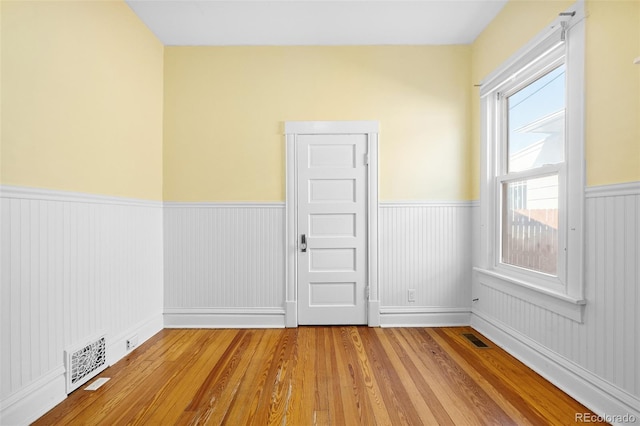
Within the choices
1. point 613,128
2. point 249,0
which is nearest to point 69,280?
point 249,0

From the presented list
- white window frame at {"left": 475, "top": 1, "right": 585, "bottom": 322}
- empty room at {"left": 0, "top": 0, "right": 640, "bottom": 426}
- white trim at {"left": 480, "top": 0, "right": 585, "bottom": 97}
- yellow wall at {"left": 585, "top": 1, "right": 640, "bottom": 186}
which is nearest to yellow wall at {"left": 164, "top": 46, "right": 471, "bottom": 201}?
empty room at {"left": 0, "top": 0, "right": 640, "bottom": 426}

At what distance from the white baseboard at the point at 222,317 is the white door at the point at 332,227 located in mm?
278

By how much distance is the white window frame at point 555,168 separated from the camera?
6.22ft

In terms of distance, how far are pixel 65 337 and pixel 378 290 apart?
2470mm

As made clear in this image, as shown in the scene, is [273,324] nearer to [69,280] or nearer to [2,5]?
[69,280]

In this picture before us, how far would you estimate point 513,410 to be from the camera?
69.8 inches

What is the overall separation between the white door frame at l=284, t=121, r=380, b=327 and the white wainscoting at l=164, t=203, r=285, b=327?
0.08m

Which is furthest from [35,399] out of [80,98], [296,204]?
[296,204]

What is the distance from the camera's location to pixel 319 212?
316cm

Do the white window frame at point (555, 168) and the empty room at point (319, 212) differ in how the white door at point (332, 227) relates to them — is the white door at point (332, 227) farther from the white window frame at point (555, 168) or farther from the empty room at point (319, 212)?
the white window frame at point (555, 168)

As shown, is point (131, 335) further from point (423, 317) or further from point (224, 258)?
point (423, 317)

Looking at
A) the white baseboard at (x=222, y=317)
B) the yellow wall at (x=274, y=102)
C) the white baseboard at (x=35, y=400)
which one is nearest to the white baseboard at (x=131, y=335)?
the white baseboard at (x=222, y=317)

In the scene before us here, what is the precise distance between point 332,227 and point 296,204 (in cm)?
43

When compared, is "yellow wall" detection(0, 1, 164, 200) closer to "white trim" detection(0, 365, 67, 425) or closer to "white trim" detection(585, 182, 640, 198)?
"white trim" detection(0, 365, 67, 425)
